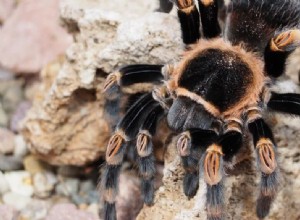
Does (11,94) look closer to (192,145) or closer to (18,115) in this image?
(18,115)

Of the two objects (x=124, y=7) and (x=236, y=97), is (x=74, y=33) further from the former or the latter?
(x=236, y=97)

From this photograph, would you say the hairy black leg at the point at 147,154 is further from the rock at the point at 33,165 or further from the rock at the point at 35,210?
the rock at the point at 33,165

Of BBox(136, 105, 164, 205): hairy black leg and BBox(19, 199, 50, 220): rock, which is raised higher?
BBox(136, 105, 164, 205): hairy black leg

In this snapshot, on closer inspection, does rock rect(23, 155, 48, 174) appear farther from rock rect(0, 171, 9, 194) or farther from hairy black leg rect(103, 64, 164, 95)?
hairy black leg rect(103, 64, 164, 95)

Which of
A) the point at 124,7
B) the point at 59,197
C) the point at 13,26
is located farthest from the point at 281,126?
the point at 13,26

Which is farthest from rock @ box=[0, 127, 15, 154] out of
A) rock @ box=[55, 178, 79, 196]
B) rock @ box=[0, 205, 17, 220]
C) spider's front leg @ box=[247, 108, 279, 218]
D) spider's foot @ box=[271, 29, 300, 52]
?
spider's foot @ box=[271, 29, 300, 52]
